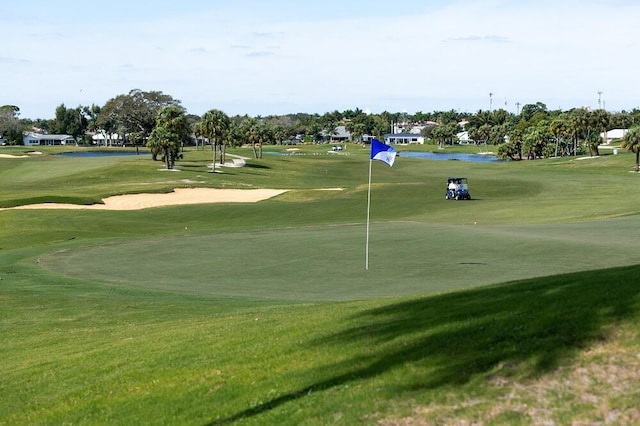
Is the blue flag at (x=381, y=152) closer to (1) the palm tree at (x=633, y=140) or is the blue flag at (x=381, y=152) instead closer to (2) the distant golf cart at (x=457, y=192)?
(2) the distant golf cart at (x=457, y=192)

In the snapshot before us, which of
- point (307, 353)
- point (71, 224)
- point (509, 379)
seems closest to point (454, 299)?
point (307, 353)

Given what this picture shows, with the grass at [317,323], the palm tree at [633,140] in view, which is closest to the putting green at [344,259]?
the grass at [317,323]

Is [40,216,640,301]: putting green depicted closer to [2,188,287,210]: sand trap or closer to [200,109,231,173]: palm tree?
[2,188,287,210]: sand trap

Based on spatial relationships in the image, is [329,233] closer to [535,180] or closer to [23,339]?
[23,339]

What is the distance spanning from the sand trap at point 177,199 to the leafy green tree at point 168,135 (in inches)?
1118

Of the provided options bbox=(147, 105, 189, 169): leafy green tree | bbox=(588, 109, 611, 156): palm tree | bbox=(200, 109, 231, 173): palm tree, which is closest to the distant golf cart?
bbox=(147, 105, 189, 169): leafy green tree

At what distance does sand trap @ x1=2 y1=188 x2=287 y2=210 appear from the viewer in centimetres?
7303

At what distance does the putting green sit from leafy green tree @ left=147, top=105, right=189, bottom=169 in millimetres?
69006

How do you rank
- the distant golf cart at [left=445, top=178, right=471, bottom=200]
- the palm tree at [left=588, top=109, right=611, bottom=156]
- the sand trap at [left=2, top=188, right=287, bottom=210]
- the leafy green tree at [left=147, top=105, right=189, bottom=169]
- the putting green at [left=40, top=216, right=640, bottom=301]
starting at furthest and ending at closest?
the palm tree at [left=588, top=109, right=611, bottom=156] < the leafy green tree at [left=147, top=105, right=189, bottom=169] < the distant golf cart at [left=445, top=178, right=471, bottom=200] < the sand trap at [left=2, top=188, right=287, bottom=210] < the putting green at [left=40, top=216, right=640, bottom=301]

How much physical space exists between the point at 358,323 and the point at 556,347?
503 centimetres

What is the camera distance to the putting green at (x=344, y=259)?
102 feet

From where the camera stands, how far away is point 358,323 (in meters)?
16.8

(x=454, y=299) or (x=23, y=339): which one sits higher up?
(x=454, y=299)

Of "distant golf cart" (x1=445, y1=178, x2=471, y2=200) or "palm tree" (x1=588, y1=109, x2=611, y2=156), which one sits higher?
"palm tree" (x1=588, y1=109, x2=611, y2=156)
